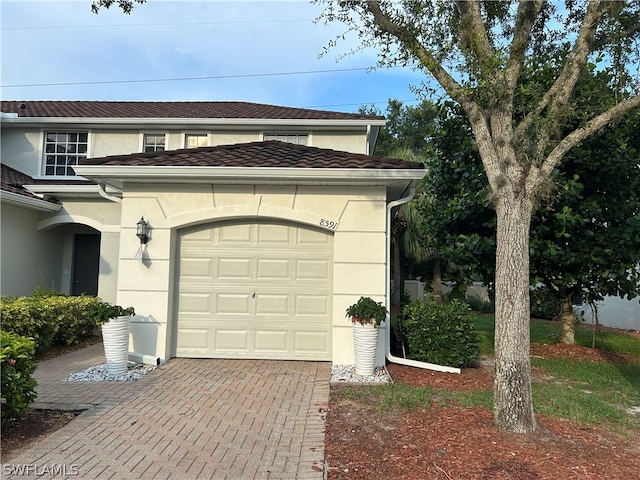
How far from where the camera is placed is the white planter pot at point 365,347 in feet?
22.0

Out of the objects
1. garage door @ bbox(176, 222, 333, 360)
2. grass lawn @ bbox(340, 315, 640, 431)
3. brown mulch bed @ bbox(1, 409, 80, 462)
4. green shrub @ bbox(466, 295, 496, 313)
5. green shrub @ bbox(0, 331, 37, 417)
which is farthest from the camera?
green shrub @ bbox(466, 295, 496, 313)

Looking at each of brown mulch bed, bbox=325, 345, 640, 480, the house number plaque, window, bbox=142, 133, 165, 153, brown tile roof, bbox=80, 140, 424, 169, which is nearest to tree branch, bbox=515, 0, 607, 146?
brown tile roof, bbox=80, 140, 424, 169

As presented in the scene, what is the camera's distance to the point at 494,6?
6082mm

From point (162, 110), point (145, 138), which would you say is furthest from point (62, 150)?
point (162, 110)

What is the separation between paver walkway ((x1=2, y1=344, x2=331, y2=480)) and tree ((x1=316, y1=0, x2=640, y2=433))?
7.43ft

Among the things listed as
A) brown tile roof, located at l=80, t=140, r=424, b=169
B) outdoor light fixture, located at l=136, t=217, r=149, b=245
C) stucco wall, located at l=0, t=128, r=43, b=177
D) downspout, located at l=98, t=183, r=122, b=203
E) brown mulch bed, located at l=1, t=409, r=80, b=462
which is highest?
stucco wall, located at l=0, t=128, r=43, b=177

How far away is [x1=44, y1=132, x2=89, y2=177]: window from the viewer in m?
13.2

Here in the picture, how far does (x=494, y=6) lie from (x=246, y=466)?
661 cm

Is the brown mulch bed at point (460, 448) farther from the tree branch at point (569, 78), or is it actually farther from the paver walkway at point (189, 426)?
the tree branch at point (569, 78)

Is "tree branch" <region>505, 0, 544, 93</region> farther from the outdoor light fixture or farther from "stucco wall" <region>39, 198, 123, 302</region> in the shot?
"stucco wall" <region>39, 198, 123, 302</region>

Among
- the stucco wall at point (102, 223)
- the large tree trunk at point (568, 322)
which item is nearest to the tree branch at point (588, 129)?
the large tree trunk at point (568, 322)

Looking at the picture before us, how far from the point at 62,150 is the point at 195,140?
4.13 m

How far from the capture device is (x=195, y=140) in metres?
13.3

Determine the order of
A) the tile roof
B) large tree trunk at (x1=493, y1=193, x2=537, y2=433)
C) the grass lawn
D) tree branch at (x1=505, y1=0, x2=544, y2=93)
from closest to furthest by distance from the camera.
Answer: large tree trunk at (x1=493, y1=193, x2=537, y2=433) < tree branch at (x1=505, y1=0, x2=544, y2=93) < the grass lawn < the tile roof
